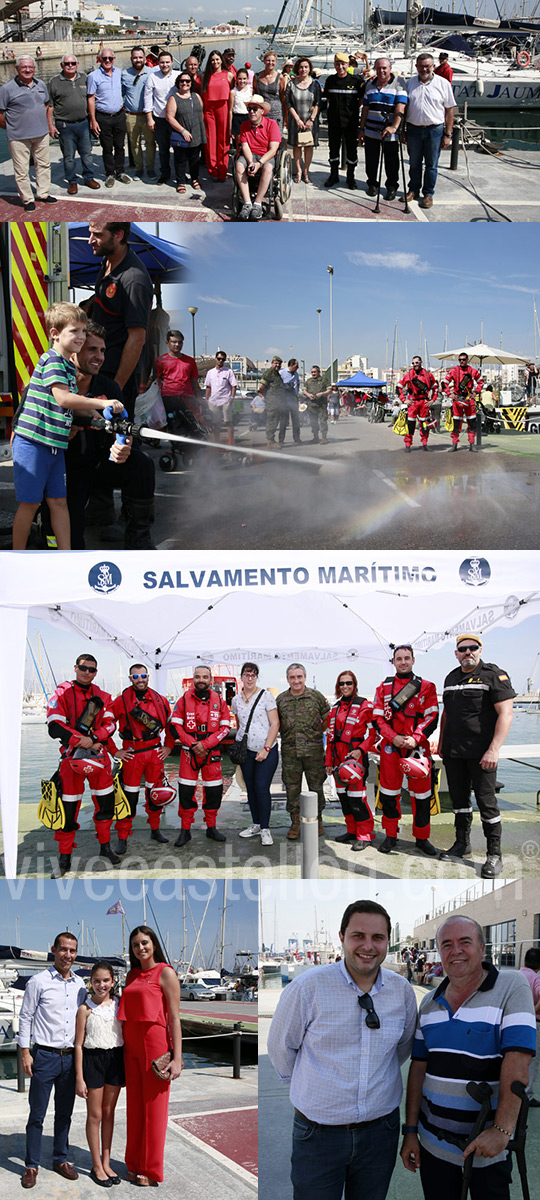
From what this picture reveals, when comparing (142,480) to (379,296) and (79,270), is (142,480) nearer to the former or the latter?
(79,270)

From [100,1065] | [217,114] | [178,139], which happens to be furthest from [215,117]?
[100,1065]

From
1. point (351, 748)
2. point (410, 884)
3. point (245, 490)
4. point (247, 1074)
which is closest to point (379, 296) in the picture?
point (245, 490)

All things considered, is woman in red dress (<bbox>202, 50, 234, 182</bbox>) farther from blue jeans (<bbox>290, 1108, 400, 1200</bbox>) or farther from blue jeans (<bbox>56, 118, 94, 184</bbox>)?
blue jeans (<bbox>290, 1108, 400, 1200</bbox>)

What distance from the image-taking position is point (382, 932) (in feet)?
9.86

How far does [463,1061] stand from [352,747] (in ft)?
8.85

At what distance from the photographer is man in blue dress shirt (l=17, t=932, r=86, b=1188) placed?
13.2 feet

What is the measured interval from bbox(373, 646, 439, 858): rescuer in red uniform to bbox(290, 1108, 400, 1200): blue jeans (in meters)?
2.47

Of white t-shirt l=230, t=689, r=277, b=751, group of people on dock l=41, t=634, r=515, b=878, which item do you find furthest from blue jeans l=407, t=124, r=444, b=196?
white t-shirt l=230, t=689, r=277, b=751

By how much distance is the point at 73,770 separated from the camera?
5375mm

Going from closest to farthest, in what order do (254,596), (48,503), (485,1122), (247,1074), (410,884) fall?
(485,1122)
(247,1074)
(410,884)
(254,596)
(48,503)

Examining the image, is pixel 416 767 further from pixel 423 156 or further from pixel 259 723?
pixel 423 156

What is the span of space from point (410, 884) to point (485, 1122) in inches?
75.7

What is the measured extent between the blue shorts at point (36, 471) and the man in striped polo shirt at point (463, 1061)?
3.65 metres

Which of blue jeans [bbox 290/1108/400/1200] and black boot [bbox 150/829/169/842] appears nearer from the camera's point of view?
blue jeans [bbox 290/1108/400/1200]
